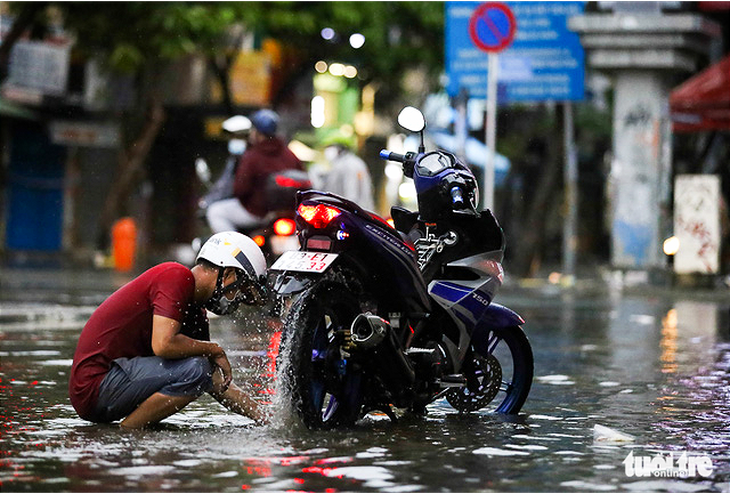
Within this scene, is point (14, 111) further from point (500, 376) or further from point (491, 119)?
point (500, 376)

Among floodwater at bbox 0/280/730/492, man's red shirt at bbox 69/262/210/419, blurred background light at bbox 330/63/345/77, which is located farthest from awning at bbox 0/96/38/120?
man's red shirt at bbox 69/262/210/419

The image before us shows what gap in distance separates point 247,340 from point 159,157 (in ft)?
101

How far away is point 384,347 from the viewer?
758 centimetres

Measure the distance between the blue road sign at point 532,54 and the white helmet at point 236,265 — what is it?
20.4 meters

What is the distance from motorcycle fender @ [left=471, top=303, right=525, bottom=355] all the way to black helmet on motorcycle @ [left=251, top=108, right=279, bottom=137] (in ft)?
20.4

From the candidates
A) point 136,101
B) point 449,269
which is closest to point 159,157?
point 136,101

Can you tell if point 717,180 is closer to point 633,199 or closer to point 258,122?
point 633,199

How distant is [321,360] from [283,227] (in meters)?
6.90

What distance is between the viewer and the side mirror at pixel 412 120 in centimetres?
812

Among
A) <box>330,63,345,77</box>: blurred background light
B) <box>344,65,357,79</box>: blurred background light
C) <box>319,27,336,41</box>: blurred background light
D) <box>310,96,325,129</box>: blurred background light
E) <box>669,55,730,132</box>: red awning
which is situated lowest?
<box>669,55,730,132</box>: red awning

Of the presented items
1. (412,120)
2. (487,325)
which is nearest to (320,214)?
(412,120)

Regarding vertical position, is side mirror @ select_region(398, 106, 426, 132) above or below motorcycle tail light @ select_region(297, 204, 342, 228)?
above

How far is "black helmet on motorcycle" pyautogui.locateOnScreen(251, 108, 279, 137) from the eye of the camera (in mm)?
14383

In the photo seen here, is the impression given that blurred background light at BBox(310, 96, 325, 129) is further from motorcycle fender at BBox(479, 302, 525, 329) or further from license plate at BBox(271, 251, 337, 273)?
license plate at BBox(271, 251, 337, 273)
